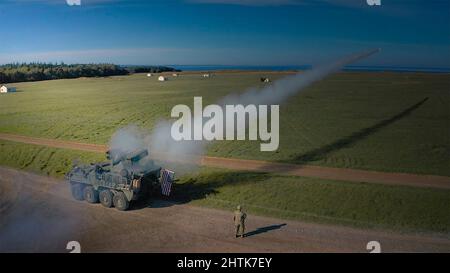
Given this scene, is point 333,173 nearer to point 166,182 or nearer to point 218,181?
point 218,181

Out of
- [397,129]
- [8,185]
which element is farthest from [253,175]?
[397,129]

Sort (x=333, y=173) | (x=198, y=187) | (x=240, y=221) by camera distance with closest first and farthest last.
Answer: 1. (x=240, y=221)
2. (x=198, y=187)
3. (x=333, y=173)

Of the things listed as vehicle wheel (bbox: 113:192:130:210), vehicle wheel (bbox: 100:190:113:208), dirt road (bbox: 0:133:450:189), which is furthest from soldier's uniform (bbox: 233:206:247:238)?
dirt road (bbox: 0:133:450:189)

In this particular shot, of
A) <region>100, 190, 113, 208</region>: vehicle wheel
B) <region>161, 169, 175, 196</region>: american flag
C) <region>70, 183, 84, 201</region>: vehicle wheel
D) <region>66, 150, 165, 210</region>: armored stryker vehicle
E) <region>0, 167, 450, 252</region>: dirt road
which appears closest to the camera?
<region>0, 167, 450, 252</region>: dirt road

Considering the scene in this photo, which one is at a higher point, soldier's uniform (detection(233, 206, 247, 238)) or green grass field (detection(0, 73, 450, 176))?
green grass field (detection(0, 73, 450, 176))

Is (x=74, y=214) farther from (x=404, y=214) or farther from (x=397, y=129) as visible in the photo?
(x=397, y=129)

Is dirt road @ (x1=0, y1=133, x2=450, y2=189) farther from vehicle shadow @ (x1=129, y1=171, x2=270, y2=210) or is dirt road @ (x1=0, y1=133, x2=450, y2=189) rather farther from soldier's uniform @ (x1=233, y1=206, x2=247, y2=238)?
soldier's uniform @ (x1=233, y1=206, x2=247, y2=238)

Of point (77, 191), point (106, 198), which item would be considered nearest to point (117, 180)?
point (106, 198)
